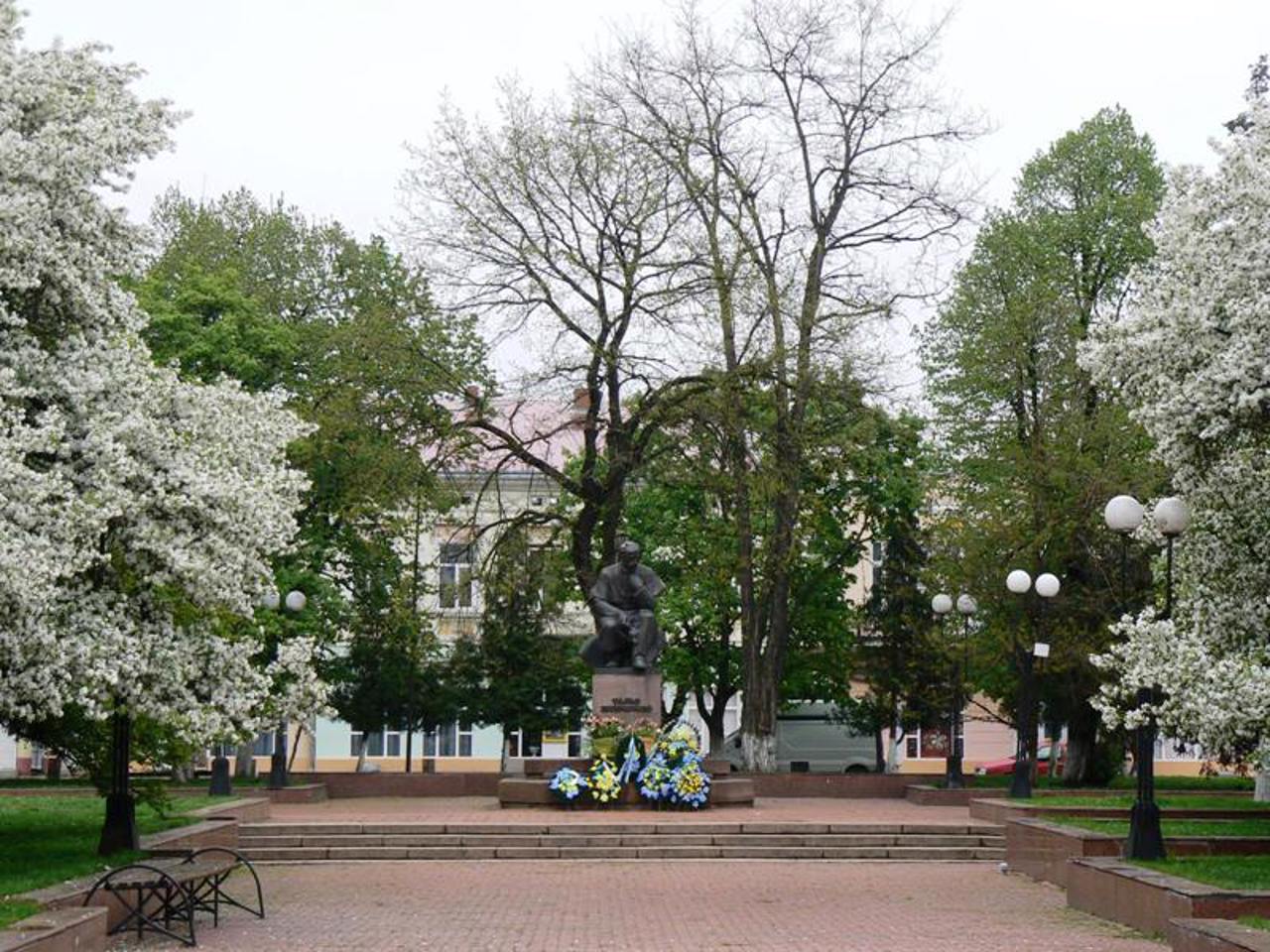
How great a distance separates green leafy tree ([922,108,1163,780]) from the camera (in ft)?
116

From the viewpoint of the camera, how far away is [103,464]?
16.5 metres

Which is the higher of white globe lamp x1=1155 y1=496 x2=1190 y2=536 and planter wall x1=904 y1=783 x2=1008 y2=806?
white globe lamp x1=1155 y1=496 x2=1190 y2=536

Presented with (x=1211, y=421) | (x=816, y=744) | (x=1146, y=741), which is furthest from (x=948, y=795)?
(x=816, y=744)

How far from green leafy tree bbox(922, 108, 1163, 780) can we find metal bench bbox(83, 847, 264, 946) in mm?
17118

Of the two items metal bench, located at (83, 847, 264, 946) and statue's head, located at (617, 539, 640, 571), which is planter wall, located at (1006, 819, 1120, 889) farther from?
statue's head, located at (617, 539, 640, 571)

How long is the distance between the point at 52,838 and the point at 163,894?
6.13 m

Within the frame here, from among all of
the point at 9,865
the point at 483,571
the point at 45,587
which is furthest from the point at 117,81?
the point at 483,571

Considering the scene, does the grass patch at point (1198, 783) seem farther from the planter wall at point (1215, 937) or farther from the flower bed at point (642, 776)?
the planter wall at point (1215, 937)

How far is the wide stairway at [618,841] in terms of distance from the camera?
2378 centimetres

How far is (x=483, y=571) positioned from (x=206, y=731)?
51.0 feet

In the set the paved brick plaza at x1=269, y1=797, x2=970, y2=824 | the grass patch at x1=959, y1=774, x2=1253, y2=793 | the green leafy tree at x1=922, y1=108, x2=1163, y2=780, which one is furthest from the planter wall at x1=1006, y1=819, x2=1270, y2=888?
the grass patch at x1=959, y1=774, x2=1253, y2=793

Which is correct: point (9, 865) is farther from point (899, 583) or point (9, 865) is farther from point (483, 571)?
point (899, 583)

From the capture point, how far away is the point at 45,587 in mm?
14789

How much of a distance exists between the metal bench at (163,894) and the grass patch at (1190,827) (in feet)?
31.1
